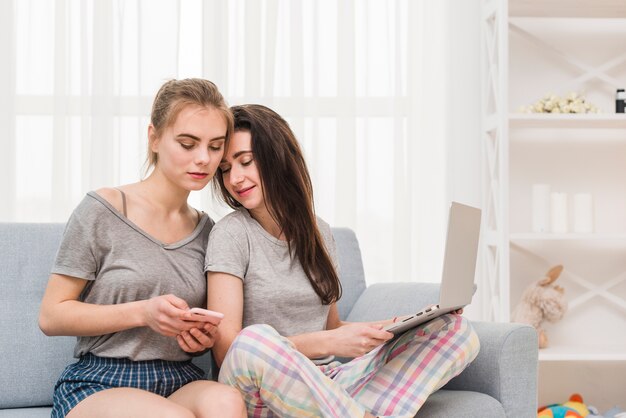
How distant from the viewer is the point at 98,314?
1.60m

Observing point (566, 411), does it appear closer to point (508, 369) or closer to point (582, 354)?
point (582, 354)

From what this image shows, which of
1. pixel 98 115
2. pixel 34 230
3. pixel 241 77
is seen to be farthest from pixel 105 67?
pixel 34 230

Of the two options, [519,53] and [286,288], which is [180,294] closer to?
[286,288]

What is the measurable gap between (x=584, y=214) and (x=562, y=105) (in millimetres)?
404

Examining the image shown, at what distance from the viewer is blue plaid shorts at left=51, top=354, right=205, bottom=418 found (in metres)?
1.63

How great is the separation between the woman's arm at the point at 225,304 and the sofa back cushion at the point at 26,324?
1.49ft

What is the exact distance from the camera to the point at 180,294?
175cm

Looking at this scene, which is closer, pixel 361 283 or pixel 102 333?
pixel 102 333

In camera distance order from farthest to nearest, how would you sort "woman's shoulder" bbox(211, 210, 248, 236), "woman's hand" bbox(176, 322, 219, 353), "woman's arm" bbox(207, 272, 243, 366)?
"woman's shoulder" bbox(211, 210, 248, 236)
"woman's arm" bbox(207, 272, 243, 366)
"woman's hand" bbox(176, 322, 219, 353)

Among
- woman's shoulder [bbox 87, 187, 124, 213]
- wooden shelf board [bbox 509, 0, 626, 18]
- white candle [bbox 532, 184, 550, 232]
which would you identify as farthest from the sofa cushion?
wooden shelf board [bbox 509, 0, 626, 18]

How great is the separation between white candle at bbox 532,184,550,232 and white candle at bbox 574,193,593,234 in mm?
Result: 108

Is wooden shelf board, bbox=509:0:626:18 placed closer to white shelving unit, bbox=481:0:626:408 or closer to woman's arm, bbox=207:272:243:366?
white shelving unit, bbox=481:0:626:408

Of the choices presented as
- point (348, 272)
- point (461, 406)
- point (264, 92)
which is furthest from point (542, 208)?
point (461, 406)

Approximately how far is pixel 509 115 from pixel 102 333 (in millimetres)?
1792
